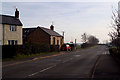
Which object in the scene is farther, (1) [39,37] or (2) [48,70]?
(1) [39,37]

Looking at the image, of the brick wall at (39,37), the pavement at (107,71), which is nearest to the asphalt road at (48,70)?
the pavement at (107,71)

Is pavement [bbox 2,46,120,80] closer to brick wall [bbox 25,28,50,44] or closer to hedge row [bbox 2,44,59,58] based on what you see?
hedge row [bbox 2,44,59,58]

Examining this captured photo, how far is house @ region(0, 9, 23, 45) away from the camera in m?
28.9

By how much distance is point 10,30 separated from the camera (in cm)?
3047

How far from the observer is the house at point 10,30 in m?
28.9

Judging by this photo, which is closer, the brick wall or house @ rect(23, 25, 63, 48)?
house @ rect(23, 25, 63, 48)

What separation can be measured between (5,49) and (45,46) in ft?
43.0

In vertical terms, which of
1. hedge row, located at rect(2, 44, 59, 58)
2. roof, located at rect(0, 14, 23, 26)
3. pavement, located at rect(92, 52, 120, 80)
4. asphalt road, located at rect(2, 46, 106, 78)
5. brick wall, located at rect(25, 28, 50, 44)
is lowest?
pavement, located at rect(92, 52, 120, 80)

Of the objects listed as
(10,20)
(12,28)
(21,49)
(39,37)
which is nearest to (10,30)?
(12,28)

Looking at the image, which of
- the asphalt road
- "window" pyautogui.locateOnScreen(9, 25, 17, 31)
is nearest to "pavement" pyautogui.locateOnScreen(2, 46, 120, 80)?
the asphalt road

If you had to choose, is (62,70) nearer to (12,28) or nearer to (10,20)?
(12,28)

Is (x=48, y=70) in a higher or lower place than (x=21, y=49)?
lower

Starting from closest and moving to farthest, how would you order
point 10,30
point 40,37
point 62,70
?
point 62,70 → point 10,30 → point 40,37

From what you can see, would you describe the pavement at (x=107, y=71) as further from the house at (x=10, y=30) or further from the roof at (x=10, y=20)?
the roof at (x=10, y=20)
